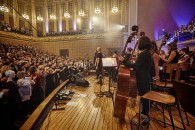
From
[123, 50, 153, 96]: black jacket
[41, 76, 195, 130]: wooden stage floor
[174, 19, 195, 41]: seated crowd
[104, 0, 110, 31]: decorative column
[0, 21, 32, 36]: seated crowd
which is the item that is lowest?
[41, 76, 195, 130]: wooden stage floor

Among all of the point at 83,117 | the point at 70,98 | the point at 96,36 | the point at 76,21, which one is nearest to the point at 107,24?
the point at 96,36

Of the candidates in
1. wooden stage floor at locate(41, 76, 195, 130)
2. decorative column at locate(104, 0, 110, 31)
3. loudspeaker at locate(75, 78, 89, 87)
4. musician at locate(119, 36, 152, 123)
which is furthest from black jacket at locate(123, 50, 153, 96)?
decorative column at locate(104, 0, 110, 31)

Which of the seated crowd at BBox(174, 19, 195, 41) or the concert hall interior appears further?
the seated crowd at BBox(174, 19, 195, 41)

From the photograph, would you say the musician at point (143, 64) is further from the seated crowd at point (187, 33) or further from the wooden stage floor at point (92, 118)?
the seated crowd at point (187, 33)

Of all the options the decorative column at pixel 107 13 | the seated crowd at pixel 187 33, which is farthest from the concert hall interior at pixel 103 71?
the decorative column at pixel 107 13

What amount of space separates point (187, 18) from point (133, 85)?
23.9 feet

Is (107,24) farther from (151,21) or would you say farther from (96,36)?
(151,21)

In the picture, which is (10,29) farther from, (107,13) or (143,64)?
(143,64)

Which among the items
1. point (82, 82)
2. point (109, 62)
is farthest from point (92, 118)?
point (82, 82)

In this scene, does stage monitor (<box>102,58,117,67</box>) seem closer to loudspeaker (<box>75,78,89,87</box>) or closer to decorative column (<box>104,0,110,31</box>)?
loudspeaker (<box>75,78,89,87</box>)

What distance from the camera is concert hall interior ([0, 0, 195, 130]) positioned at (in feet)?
8.08

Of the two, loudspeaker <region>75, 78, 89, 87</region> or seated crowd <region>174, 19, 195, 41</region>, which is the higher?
seated crowd <region>174, 19, 195, 41</region>

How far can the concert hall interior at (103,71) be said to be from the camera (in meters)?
2.46

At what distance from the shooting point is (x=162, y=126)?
98.9 inches
